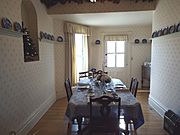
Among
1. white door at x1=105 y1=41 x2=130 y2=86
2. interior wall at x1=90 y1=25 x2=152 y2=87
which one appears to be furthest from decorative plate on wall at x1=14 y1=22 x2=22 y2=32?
white door at x1=105 y1=41 x2=130 y2=86

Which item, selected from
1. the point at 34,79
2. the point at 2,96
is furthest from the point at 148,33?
the point at 2,96

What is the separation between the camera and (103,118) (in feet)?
7.68

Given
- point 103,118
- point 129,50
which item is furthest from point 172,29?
point 129,50

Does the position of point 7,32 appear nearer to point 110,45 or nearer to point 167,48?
point 167,48

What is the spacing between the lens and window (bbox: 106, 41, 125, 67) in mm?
6793

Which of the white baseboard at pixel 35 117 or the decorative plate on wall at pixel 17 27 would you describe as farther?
the white baseboard at pixel 35 117

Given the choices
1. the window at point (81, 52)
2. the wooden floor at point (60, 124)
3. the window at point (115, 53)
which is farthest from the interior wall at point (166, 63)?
the window at point (81, 52)

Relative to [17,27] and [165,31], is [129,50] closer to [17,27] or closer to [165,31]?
[165,31]

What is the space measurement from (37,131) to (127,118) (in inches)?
68.2

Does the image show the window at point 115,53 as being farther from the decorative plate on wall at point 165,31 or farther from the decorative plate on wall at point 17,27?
the decorative plate on wall at point 17,27

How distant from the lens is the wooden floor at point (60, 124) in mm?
3090

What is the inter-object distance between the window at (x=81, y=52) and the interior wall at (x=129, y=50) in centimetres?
49

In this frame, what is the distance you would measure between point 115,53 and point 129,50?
56cm

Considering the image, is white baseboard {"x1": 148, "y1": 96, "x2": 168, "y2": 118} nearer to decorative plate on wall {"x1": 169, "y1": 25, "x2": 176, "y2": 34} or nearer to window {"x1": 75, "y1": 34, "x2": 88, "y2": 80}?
decorative plate on wall {"x1": 169, "y1": 25, "x2": 176, "y2": 34}
